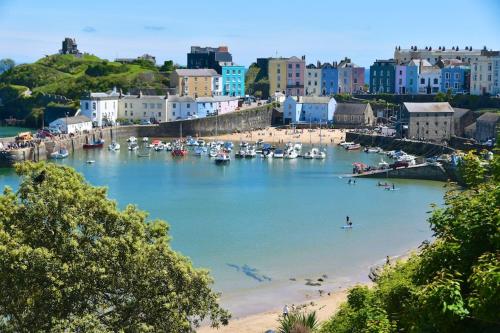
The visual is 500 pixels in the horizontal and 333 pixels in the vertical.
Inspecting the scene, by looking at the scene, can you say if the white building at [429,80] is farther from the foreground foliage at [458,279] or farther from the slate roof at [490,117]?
the foreground foliage at [458,279]

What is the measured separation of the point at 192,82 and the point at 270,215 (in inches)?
1551

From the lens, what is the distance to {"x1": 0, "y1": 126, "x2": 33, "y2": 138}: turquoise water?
185ft

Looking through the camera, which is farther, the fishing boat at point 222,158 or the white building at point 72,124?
the white building at point 72,124

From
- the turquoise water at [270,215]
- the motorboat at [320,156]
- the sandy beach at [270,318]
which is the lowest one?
the sandy beach at [270,318]

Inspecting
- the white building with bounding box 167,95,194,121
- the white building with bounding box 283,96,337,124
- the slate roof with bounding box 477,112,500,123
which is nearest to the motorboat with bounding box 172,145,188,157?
the white building with bounding box 167,95,194,121

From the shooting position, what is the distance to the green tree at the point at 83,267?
31.2 ft

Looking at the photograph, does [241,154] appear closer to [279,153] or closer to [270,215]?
[279,153]

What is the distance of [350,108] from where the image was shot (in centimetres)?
5894

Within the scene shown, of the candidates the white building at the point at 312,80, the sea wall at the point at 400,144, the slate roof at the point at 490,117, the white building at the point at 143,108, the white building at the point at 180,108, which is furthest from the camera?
the white building at the point at 312,80

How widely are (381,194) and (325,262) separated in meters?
12.0

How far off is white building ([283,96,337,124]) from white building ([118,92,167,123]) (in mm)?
9283

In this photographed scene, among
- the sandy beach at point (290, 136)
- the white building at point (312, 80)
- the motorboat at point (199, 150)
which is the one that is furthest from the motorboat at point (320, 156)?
the white building at point (312, 80)

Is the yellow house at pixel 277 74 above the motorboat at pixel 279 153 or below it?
above

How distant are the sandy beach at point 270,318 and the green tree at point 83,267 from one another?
16.4ft
